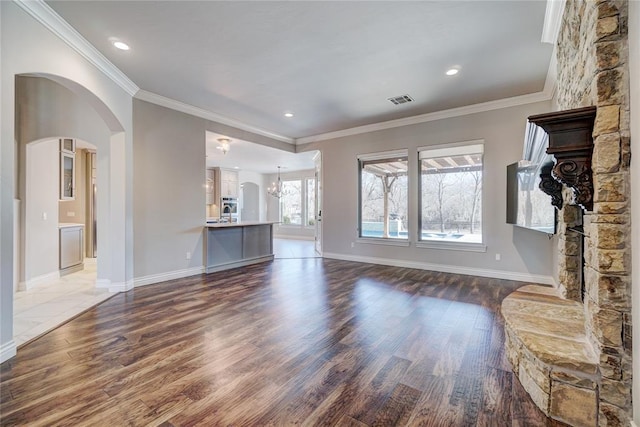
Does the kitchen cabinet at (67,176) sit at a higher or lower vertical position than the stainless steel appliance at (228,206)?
higher

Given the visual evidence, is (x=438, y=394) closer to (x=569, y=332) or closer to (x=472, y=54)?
(x=569, y=332)

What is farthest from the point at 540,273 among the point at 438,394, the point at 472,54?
the point at 438,394

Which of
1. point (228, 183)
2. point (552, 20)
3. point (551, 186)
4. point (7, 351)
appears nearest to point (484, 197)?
point (551, 186)

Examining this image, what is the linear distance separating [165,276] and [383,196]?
183 inches

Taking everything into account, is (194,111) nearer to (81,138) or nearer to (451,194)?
(81,138)

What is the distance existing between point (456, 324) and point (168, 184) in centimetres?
482

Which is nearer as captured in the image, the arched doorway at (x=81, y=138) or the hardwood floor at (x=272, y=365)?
the hardwood floor at (x=272, y=365)

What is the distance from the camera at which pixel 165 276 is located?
4863 millimetres

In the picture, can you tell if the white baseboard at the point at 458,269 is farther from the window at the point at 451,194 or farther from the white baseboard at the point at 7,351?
the white baseboard at the point at 7,351

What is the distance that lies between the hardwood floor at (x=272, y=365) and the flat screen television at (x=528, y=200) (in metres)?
1.17

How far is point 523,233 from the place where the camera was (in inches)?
189

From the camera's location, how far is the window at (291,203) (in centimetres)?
1164

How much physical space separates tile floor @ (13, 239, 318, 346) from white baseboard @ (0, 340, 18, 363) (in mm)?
256

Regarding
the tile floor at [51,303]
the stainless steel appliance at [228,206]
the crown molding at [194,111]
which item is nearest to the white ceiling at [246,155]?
the crown molding at [194,111]
